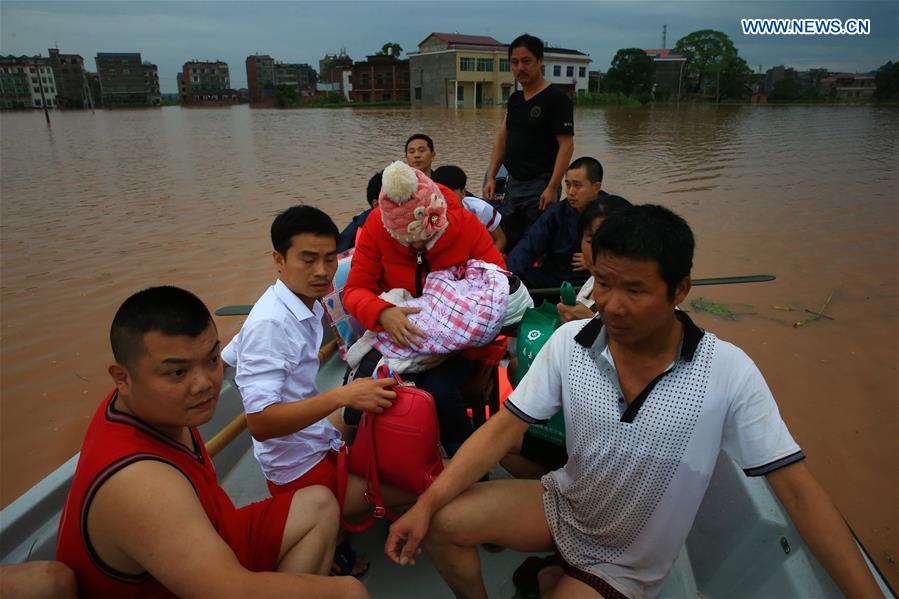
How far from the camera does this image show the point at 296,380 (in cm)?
185

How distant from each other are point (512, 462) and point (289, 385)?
980mm

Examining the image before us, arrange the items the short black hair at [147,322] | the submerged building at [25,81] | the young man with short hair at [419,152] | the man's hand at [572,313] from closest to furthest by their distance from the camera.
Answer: the short black hair at [147,322] < the man's hand at [572,313] < the young man with short hair at [419,152] < the submerged building at [25,81]

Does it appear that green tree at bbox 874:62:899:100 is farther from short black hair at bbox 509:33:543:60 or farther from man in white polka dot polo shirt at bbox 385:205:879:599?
man in white polka dot polo shirt at bbox 385:205:879:599

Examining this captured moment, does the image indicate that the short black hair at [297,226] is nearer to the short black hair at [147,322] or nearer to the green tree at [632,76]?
the short black hair at [147,322]

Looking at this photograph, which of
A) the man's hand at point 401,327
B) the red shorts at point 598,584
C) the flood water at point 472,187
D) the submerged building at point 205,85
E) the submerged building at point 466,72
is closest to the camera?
the red shorts at point 598,584

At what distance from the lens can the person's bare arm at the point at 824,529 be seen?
124cm

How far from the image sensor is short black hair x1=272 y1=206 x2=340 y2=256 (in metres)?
1.91

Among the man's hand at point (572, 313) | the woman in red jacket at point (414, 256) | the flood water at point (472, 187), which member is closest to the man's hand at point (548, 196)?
the woman in red jacket at point (414, 256)

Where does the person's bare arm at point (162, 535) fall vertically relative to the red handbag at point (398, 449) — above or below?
above

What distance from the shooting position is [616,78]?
5084 centimetres

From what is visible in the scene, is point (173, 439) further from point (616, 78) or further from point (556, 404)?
point (616, 78)

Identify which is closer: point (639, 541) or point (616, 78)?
point (639, 541)

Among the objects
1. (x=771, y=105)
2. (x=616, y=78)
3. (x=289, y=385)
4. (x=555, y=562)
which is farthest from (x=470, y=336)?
(x=616, y=78)

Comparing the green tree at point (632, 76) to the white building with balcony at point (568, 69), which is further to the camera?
the green tree at point (632, 76)
